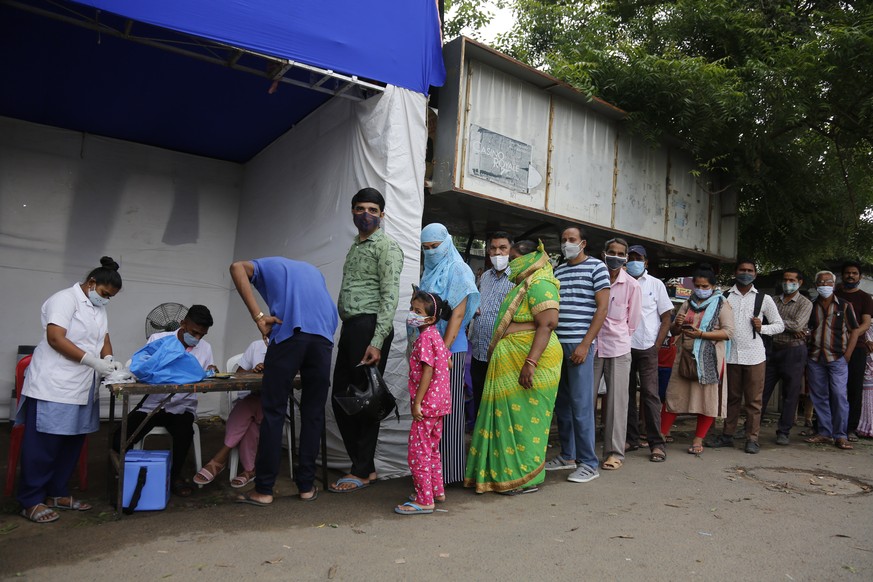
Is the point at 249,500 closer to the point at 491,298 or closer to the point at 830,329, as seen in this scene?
the point at 491,298

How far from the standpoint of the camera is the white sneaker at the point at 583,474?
4559 mm

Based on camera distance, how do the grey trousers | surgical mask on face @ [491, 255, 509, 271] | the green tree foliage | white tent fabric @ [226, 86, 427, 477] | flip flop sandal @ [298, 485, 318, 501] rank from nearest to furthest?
flip flop sandal @ [298, 485, 318, 501] → white tent fabric @ [226, 86, 427, 477] → surgical mask on face @ [491, 255, 509, 271] → the grey trousers → the green tree foliage

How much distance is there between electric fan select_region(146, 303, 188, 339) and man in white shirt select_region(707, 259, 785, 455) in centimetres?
569

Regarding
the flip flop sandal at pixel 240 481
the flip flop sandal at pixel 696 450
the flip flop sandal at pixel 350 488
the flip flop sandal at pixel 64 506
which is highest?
the flip flop sandal at pixel 696 450

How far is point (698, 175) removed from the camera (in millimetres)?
8664

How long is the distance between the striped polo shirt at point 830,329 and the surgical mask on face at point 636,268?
2204mm

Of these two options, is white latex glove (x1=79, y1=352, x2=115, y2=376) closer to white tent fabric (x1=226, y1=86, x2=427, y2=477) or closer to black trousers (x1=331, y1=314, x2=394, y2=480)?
black trousers (x1=331, y1=314, x2=394, y2=480)

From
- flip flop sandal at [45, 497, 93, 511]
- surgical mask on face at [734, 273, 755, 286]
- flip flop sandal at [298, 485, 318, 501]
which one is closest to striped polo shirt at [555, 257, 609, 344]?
flip flop sandal at [298, 485, 318, 501]

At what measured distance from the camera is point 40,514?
11.3 feet

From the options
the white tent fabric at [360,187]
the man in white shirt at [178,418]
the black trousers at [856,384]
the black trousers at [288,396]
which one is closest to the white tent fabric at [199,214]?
the white tent fabric at [360,187]

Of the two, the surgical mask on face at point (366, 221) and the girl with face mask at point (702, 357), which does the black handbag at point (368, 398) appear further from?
the girl with face mask at point (702, 357)

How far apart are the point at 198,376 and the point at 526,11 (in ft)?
39.9

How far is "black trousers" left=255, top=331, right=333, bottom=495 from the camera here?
12.4 ft

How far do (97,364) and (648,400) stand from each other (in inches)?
170
